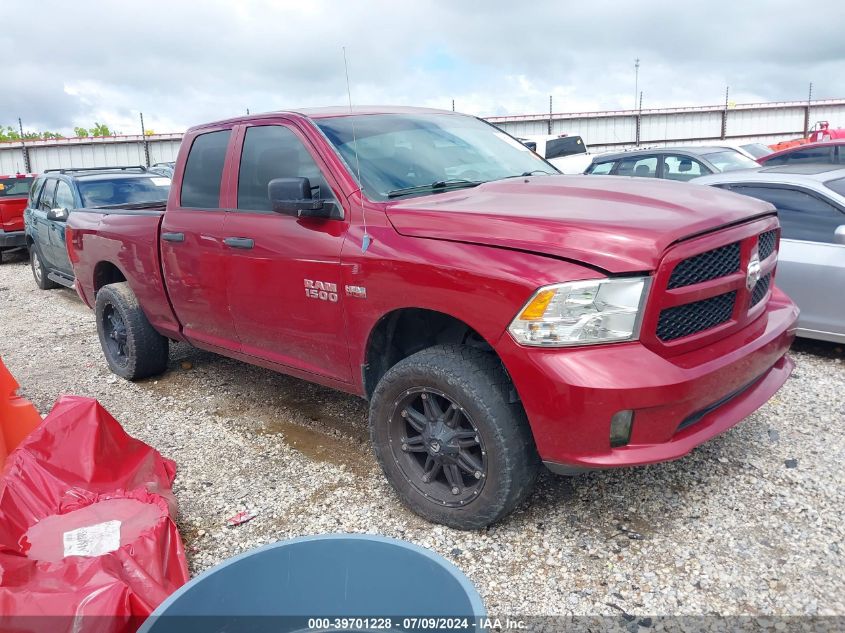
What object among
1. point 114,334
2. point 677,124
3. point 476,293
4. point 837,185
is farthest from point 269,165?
point 677,124

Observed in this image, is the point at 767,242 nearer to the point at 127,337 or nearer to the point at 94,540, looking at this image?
the point at 94,540

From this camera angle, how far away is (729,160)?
29.2 ft

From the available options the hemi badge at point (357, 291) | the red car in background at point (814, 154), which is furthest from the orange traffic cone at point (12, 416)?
the red car in background at point (814, 154)

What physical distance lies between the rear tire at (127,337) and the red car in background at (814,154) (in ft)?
26.2

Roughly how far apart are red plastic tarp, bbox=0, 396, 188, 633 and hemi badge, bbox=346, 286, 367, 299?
48.8 inches

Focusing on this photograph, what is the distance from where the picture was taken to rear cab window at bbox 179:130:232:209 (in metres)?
4.14

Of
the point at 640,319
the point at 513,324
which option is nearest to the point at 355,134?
the point at 513,324

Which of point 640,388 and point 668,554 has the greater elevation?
point 640,388

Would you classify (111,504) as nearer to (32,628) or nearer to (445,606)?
(32,628)

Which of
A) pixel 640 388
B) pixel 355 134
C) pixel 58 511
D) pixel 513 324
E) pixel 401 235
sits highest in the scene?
pixel 355 134

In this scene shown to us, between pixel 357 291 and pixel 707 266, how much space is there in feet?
4.97

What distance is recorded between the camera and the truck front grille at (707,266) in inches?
99.6

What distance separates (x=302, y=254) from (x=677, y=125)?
2654 centimetres

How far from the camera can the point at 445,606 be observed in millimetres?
1721
